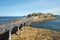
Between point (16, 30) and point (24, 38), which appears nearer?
point (24, 38)

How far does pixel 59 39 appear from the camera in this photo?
32562mm

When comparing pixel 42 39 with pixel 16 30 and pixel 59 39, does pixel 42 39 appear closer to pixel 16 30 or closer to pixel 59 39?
pixel 59 39

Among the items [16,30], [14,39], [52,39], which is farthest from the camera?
[16,30]

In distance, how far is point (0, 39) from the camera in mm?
30344

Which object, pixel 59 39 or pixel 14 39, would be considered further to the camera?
pixel 59 39

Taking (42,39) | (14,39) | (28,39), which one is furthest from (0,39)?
(42,39)

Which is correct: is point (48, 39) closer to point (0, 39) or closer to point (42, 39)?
point (42, 39)

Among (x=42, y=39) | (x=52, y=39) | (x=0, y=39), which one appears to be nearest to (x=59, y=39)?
(x=52, y=39)

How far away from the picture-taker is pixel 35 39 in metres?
30.5

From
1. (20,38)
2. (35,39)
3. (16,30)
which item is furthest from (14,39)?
(16,30)

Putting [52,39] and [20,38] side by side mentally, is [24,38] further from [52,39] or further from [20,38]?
[52,39]

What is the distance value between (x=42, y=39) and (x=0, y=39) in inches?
317

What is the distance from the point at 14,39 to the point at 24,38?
2410 millimetres

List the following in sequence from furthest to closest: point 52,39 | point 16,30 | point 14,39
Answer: point 16,30 → point 52,39 → point 14,39
